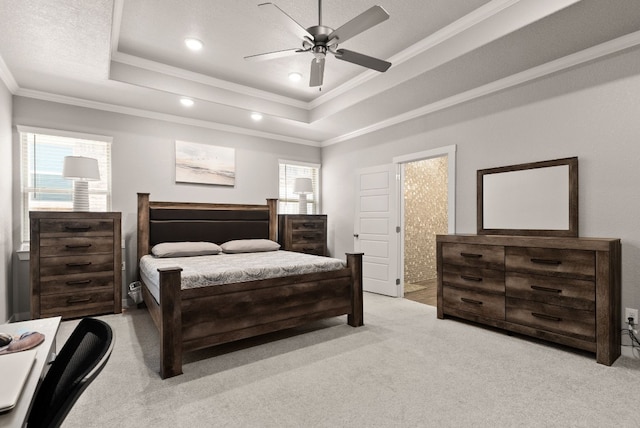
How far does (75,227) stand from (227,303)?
2.27 metres

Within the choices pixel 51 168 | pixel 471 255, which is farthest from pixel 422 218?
pixel 51 168

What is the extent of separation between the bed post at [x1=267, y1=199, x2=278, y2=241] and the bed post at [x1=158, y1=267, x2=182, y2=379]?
281cm

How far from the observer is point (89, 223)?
370 centimetres

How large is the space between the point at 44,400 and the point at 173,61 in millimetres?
3695

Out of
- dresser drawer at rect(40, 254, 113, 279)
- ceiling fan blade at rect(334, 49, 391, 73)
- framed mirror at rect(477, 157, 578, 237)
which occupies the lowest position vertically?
dresser drawer at rect(40, 254, 113, 279)

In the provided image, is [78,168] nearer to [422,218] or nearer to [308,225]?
[308,225]

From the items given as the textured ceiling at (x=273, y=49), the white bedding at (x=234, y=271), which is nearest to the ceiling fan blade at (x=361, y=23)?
the textured ceiling at (x=273, y=49)

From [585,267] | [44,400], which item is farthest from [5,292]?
[585,267]

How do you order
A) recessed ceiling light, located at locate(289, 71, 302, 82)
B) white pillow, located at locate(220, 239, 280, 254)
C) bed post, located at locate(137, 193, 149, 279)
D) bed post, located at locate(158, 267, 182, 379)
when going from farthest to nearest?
white pillow, located at locate(220, 239, 280, 254) < bed post, located at locate(137, 193, 149, 279) < recessed ceiling light, located at locate(289, 71, 302, 82) < bed post, located at locate(158, 267, 182, 379)

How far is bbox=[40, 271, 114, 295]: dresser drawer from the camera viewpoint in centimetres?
347

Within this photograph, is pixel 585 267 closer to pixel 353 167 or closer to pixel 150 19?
pixel 353 167

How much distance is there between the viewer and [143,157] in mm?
4488

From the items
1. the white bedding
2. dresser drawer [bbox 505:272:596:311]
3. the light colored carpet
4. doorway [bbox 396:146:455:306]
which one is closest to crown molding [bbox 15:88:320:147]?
doorway [bbox 396:146:455:306]

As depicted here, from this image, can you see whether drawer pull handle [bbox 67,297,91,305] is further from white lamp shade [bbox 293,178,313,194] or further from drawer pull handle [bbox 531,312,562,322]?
drawer pull handle [bbox 531,312,562,322]
